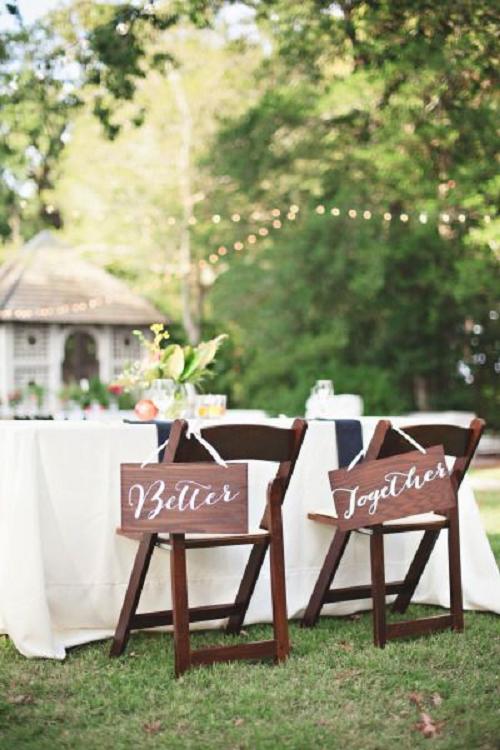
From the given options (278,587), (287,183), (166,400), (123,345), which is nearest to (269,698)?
(278,587)

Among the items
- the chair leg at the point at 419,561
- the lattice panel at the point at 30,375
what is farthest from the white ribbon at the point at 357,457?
the lattice panel at the point at 30,375

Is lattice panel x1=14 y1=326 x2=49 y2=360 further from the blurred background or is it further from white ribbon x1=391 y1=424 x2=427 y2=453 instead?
white ribbon x1=391 y1=424 x2=427 y2=453

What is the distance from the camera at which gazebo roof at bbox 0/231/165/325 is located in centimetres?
1677

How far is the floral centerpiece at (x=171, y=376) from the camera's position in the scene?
5199mm

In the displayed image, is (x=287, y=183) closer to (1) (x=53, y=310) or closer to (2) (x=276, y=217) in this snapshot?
(2) (x=276, y=217)

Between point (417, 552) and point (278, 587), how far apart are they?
Result: 3.33 feet

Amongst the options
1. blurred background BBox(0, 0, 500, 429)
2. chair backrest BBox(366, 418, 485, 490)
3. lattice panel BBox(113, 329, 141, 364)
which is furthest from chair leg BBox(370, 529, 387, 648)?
lattice panel BBox(113, 329, 141, 364)

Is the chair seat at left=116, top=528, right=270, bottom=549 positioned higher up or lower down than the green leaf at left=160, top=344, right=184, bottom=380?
lower down

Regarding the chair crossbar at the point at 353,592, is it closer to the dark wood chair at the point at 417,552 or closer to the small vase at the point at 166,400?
the dark wood chair at the point at 417,552

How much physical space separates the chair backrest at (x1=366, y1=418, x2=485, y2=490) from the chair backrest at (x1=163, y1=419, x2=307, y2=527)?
1.28 ft

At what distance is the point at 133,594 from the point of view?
4.34 m

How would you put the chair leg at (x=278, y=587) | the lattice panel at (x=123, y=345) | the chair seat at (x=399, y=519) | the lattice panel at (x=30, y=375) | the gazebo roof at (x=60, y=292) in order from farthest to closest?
1. the lattice panel at (x=123, y=345)
2. the lattice panel at (x=30, y=375)
3. the gazebo roof at (x=60, y=292)
4. the chair seat at (x=399, y=519)
5. the chair leg at (x=278, y=587)

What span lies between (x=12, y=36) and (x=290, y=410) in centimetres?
898

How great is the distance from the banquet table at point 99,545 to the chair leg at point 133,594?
0.24m
